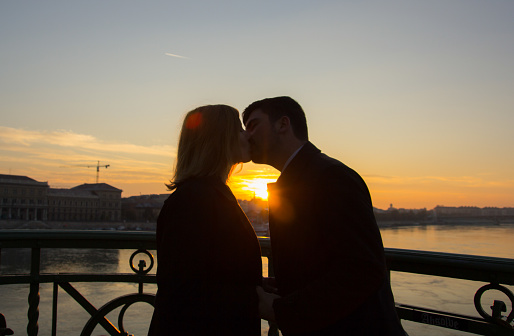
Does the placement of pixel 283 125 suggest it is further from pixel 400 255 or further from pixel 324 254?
pixel 400 255

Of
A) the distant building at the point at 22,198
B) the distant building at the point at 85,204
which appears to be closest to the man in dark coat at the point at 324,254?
the distant building at the point at 22,198

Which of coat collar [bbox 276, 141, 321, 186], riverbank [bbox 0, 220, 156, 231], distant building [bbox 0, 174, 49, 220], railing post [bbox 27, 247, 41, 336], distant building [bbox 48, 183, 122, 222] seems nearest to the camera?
coat collar [bbox 276, 141, 321, 186]

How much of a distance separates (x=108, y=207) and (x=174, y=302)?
211 ft

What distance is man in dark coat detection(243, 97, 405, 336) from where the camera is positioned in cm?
96

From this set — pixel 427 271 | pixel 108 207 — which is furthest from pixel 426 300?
pixel 108 207

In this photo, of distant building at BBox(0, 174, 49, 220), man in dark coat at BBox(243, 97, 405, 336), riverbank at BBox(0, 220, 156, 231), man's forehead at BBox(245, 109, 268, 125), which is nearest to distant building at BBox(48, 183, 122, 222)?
distant building at BBox(0, 174, 49, 220)

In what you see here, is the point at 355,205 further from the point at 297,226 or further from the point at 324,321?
the point at 324,321

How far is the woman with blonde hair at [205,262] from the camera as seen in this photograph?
1.02 metres

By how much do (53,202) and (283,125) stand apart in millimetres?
62003

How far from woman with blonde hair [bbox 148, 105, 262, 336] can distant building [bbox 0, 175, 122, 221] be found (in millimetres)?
58352

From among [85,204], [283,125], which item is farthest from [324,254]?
[85,204]

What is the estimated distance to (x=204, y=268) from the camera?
103 centimetres

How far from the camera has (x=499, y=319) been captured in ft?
3.99

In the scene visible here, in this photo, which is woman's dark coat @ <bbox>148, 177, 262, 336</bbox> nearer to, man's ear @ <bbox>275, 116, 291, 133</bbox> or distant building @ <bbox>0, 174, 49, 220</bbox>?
man's ear @ <bbox>275, 116, 291, 133</bbox>
